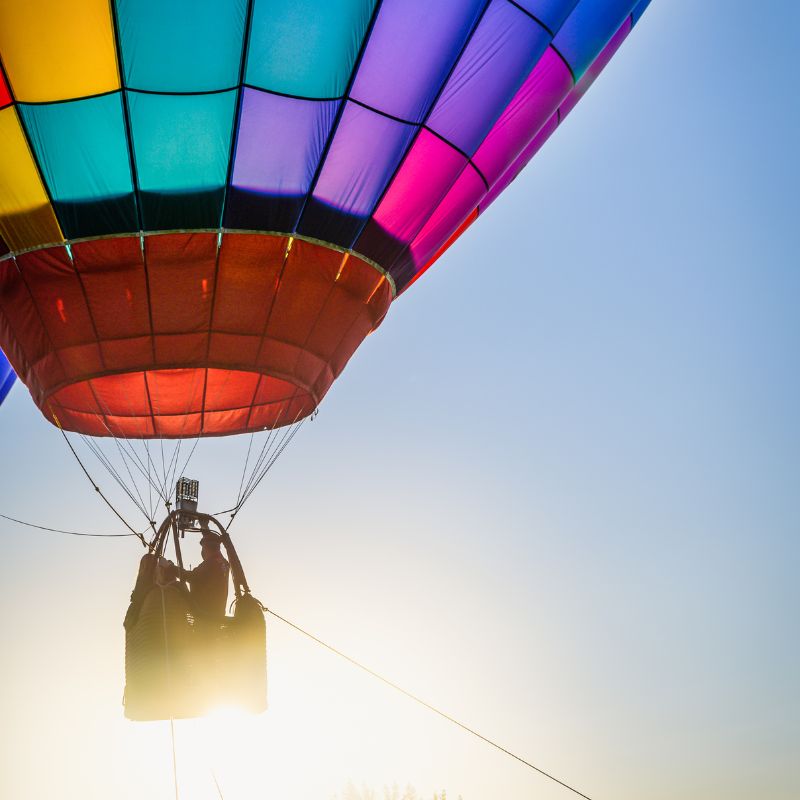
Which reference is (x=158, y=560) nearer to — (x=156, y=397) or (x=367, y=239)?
(x=156, y=397)

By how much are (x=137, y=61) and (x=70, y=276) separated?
3.64ft

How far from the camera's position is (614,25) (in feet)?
18.8

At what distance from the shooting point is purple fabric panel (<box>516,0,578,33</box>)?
16.3 feet

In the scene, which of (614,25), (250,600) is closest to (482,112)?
(614,25)

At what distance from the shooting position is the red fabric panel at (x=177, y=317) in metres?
4.84

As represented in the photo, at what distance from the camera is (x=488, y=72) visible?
5.06m

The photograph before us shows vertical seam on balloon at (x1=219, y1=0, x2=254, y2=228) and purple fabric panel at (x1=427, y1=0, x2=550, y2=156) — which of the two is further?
purple fabric panel at (x1=427, y1=0, x2=550, y2=156)

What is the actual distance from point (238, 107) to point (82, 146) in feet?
2.46

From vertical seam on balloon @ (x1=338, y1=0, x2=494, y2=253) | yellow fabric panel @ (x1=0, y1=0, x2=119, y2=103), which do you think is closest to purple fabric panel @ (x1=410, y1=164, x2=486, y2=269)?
vertical seam on balloon @ (x1=338, y1=0, x2=494, y2=253)

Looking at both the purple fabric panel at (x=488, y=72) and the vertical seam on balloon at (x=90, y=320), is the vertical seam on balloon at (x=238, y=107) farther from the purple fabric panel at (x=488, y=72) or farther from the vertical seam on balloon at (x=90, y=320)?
the purple fabric panel at (x=488, y=72)

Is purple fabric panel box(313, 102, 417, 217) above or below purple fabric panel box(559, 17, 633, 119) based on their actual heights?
below

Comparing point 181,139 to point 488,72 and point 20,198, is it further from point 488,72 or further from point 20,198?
point 488,72

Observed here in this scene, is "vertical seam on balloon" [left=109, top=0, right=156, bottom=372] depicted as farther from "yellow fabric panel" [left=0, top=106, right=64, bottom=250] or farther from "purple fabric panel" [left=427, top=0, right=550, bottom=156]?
"purple fabric panel" [left=427, top=0, right=550, bottom=156]

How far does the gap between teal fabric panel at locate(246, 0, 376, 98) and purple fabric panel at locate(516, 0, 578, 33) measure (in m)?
0.90
